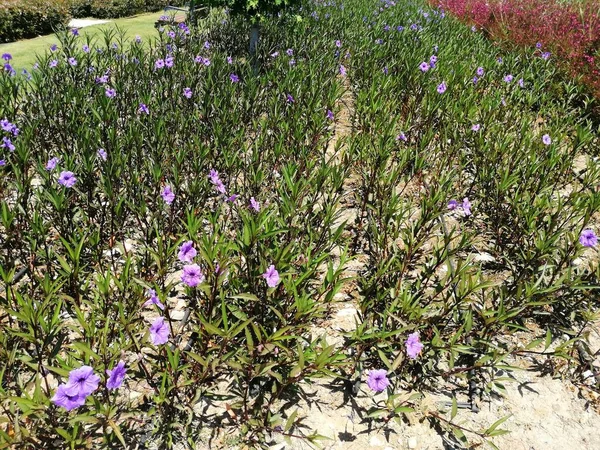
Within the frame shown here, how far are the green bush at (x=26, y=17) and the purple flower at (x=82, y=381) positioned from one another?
37.5 feet

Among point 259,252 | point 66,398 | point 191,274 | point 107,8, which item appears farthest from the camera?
point 107,8

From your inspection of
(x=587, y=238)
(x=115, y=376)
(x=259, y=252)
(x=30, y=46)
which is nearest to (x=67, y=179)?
(x=259, y=252)

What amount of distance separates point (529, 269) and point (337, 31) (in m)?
6.61

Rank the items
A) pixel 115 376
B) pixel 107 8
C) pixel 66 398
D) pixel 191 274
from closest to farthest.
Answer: pixel 66 398, pixel 115 376, pixel 191 274, pixel 107 8

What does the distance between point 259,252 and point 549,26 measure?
8.25 meters

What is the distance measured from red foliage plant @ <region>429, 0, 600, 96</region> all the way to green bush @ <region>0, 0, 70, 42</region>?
33.8 ft

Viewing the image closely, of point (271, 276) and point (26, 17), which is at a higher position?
point (26, 17)

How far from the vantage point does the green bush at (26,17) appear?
10703 millimetres

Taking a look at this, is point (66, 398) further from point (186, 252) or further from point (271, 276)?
point (271, 276)

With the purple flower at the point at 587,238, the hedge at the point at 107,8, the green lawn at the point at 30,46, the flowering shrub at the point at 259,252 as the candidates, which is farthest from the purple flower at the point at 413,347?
the hedge at the point at 107,8

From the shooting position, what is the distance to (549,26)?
25.6 ft

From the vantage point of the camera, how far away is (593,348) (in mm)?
2670

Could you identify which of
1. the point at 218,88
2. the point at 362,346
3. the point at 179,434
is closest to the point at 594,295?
the point at 362,346

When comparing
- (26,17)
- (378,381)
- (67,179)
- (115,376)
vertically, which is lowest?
(378,381)
